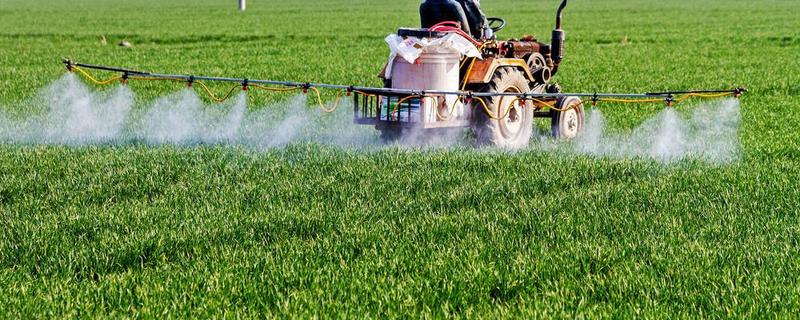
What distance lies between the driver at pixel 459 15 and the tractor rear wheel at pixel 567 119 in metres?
1.20

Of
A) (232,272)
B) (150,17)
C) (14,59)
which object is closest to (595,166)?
(232,272)

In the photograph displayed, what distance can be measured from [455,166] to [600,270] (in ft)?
11.3

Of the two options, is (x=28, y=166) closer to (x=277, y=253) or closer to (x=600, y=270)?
(x=277, y=253)

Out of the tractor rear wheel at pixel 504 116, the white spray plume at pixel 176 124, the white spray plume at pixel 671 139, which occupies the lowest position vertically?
the white spray plume at pixel 176 124

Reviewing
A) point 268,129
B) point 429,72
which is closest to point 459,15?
point 429,72

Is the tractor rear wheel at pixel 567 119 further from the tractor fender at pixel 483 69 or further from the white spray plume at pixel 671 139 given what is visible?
the tractor fender at pixel 483 69

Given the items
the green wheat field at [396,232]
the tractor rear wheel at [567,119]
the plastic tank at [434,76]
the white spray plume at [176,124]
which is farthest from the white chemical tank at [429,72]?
the tractor rear wheel at [567,119]

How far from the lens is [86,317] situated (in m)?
5.34

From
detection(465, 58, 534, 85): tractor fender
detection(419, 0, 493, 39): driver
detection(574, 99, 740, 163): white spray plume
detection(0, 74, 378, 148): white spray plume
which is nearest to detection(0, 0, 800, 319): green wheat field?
detection(574, 99, 740, 163): white spray plume

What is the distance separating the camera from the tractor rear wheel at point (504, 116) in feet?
35.6

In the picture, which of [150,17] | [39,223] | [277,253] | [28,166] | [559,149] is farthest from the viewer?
[150,17]

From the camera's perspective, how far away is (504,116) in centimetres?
1080

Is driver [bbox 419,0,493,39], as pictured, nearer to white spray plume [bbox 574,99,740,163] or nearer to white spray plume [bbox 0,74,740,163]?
white spray plume [bbox 0,74,740,163]

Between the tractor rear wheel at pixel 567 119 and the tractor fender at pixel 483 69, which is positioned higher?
the tractor fender at pixel 483 69
